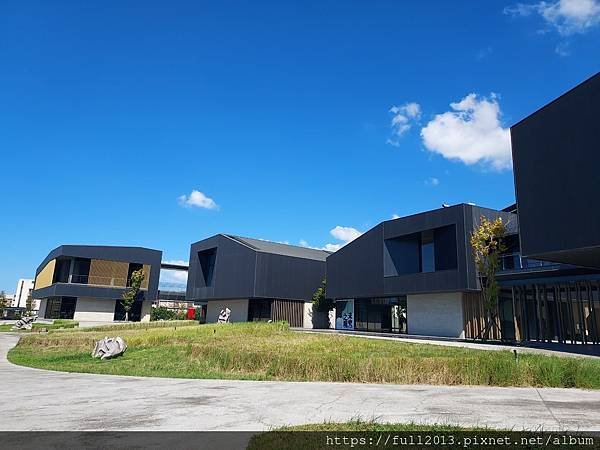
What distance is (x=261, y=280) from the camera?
40.9 m

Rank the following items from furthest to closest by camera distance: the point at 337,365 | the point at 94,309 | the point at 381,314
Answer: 1. the point at 94,309
2. the point at 381,314
3. the point at 337,365

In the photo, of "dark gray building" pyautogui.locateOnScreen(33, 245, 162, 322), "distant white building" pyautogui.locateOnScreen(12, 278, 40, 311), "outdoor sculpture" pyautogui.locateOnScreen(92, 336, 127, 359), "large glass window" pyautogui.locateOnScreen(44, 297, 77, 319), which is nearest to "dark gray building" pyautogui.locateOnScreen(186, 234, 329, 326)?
"dark gray building" pyautogui.locateOnScreen(33, 245, 162, 322)

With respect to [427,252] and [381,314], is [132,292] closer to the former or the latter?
[381,314]

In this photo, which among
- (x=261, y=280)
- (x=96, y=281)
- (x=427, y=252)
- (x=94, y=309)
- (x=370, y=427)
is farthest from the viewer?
(x=96, y=281)

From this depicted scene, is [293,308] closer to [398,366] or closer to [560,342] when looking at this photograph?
[560,342]

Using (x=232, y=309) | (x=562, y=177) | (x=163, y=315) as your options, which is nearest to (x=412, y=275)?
(x=562, y=177)

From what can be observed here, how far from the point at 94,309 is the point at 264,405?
178 feet

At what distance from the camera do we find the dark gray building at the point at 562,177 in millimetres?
16906

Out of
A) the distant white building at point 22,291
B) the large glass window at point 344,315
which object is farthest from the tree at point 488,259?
the distant white building at point 22,291

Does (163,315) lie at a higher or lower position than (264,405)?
higher

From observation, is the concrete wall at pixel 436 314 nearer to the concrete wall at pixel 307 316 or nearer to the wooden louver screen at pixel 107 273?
the concrete wall at pixel 307 316

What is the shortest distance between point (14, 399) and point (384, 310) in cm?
2953

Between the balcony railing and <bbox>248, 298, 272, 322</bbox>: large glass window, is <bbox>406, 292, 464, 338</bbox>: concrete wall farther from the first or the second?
<bbox>248, 298, 272, 322</bbox>: large glass window

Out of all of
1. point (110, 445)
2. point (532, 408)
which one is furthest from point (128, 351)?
point (532, 408)
